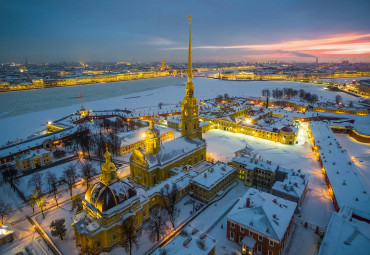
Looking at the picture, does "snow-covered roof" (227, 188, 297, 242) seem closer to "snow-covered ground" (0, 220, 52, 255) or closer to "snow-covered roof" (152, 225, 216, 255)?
"snow-covered roof" (152, 225, 216, 255)

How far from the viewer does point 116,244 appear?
2123 cm

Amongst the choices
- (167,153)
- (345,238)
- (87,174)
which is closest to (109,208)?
(167,153)

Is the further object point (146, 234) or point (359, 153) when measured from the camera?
point (359, 153)

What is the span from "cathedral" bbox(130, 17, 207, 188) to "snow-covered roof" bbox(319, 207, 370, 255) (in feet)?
65.5

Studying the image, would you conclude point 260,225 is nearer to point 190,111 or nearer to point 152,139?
point 152,139

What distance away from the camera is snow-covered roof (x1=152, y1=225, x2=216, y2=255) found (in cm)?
1709

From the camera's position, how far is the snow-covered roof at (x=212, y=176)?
27.7 m

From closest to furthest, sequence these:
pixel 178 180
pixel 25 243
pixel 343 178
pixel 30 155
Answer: pixel 25 243
pixel 343 178
pixel 178 180
pixel 30 155

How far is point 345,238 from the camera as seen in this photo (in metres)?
17.6

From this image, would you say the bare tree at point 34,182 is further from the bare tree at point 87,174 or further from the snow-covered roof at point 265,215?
the snow-covered roof at point 265,215

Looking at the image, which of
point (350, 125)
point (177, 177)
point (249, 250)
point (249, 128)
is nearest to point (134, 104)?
point (249, 128)

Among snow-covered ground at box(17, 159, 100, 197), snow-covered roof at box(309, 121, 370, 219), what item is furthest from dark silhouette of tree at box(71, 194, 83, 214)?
snow-covered roof at box(309, 121, 370, 219)

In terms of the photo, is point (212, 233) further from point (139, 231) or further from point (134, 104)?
point (134, 104)

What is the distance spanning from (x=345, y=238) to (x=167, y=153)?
2186cm
